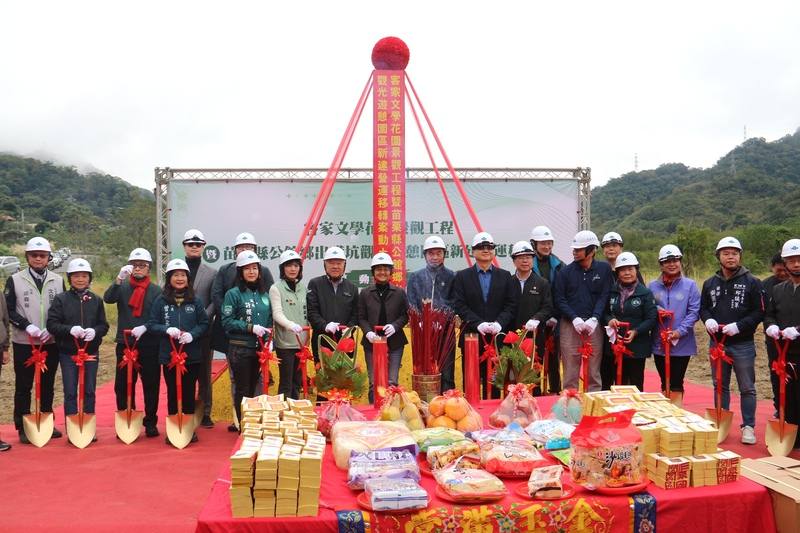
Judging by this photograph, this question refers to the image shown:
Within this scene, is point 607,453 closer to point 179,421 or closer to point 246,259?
point 246,259

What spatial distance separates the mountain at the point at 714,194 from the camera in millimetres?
21359

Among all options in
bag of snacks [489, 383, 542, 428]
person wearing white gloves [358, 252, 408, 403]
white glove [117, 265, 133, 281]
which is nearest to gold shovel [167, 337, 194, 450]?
white glove [117, 265, 133, 281]

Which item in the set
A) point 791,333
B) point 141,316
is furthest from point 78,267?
point 791,333

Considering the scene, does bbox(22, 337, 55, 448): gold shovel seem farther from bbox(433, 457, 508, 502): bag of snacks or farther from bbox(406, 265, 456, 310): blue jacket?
bbox(433, 457, 508, 502): bag of snacks

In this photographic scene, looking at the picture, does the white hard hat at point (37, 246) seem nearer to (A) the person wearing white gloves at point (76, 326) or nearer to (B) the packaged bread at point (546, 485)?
(A) the person wearing white gloves at point (76, 326)

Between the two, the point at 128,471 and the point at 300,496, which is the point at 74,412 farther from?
the point at 300,496

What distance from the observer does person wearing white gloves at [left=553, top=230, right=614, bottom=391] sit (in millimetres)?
4535

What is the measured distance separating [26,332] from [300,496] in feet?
11.7

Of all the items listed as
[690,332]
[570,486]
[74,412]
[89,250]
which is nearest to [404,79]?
[690,332]

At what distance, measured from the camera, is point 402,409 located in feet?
9.35

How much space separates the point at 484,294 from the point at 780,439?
2.04 metres

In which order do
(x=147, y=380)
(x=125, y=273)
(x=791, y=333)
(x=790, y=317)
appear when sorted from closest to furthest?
(x=791, y=333) < (x=790, y=317) < (x=147, y=380) < (x=125, y=273)

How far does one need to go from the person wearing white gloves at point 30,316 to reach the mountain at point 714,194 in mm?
18126

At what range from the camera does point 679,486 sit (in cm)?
223
